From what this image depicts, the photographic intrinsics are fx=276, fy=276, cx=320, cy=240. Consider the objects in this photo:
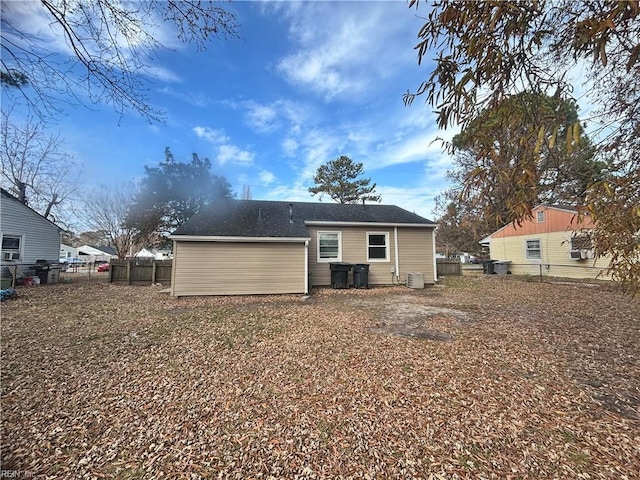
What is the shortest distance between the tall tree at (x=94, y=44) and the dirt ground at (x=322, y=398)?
3.01m

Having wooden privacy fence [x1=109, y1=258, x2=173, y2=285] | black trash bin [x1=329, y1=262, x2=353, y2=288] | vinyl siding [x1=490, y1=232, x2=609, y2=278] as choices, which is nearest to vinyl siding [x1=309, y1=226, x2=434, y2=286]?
black trash bin [x1=329, y1=262, x2=353, y2=288]

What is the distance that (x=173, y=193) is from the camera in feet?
75.0

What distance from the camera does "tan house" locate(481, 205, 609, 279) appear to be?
1377 cm

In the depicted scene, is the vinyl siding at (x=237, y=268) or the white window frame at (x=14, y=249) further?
the white window frame at (x=14, y=249)

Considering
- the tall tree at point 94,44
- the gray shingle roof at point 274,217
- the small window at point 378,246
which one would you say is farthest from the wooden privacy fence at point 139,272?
the tall tree at point 94,44

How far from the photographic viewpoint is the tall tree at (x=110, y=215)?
16.7 meters

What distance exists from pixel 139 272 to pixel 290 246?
7917mm

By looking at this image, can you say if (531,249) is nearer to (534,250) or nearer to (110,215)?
(534,250)

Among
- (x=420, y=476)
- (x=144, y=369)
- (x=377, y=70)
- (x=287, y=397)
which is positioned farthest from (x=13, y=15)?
(x=377, y=70)

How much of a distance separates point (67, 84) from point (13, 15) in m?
0.54

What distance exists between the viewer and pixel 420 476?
185 centimetres

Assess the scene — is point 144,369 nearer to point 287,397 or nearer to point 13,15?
point 287,397

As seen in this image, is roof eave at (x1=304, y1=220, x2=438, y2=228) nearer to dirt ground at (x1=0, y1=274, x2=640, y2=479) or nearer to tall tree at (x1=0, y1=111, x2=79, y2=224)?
dirt ground at (x1=0, y1=274, x2=640, y2=479)

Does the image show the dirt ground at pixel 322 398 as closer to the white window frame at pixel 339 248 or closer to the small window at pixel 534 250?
the white window frame at pixel 339 248
